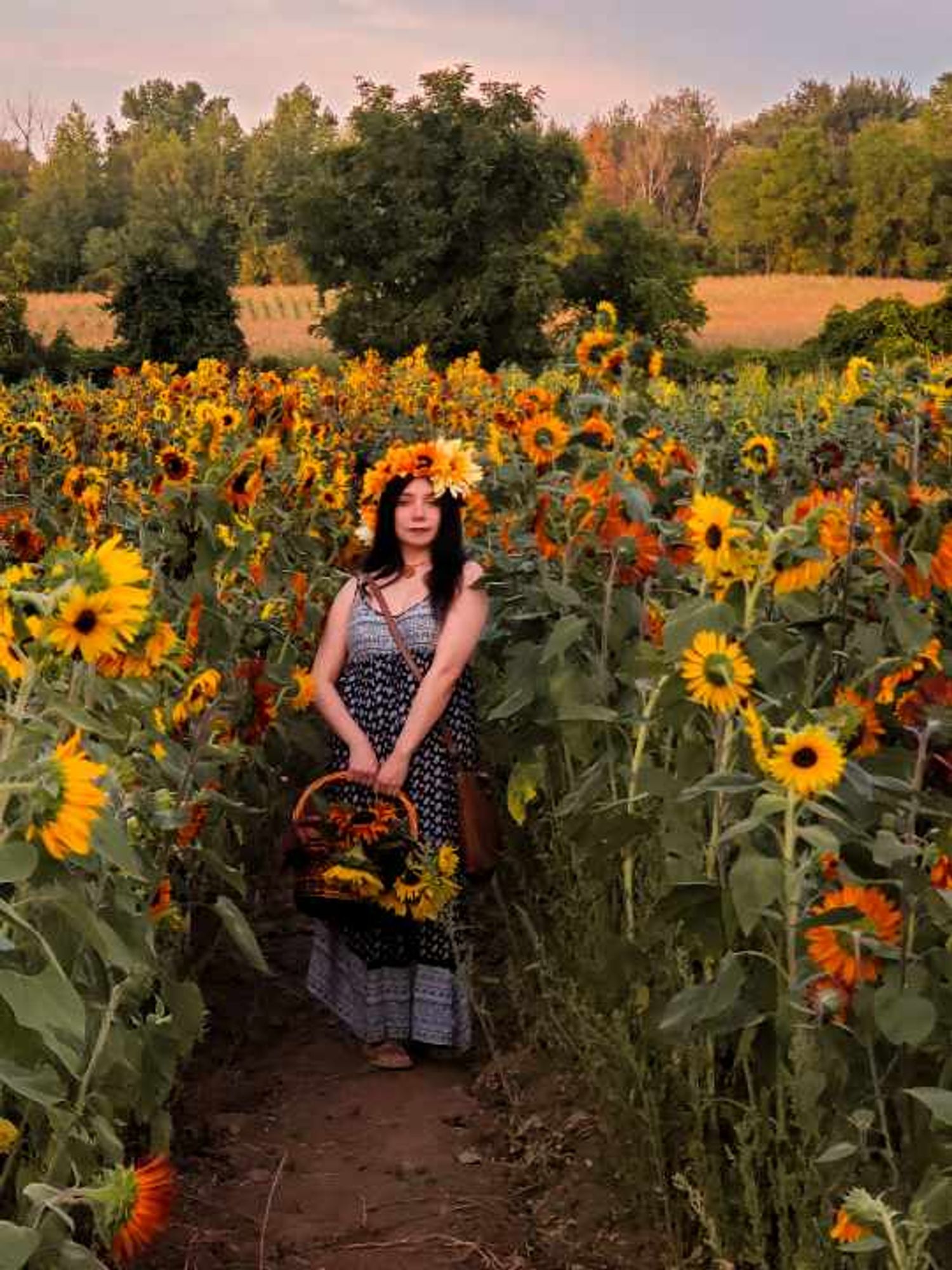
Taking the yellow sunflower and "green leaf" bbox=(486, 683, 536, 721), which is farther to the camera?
"green leaf" bbox=(486, 683, 536, 721)

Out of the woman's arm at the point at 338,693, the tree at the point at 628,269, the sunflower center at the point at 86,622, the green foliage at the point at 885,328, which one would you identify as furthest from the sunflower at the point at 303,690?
the tree at the point at 628,269

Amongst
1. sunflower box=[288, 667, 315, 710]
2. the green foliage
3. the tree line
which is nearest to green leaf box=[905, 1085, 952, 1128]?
sunflower box=[288, 667, 315, 710]

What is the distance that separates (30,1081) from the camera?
1.97 meters

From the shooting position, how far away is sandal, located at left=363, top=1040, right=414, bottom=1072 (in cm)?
440

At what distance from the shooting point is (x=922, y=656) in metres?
3.01

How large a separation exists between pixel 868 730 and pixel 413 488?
1844 millimetres

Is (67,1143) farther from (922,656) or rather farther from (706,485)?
(706,485)

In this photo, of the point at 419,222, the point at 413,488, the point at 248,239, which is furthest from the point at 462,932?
the point at 248,239

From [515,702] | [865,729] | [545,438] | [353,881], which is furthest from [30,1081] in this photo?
[545,438]

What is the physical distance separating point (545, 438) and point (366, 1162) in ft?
5.72

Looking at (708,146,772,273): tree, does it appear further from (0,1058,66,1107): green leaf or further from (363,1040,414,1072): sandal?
(0,1058,66,1107): green leaf

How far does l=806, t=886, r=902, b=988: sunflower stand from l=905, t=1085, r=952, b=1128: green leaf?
0.87 ft

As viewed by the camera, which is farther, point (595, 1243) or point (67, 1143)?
point (595, 1243)

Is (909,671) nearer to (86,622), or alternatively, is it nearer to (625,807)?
(625,807)
